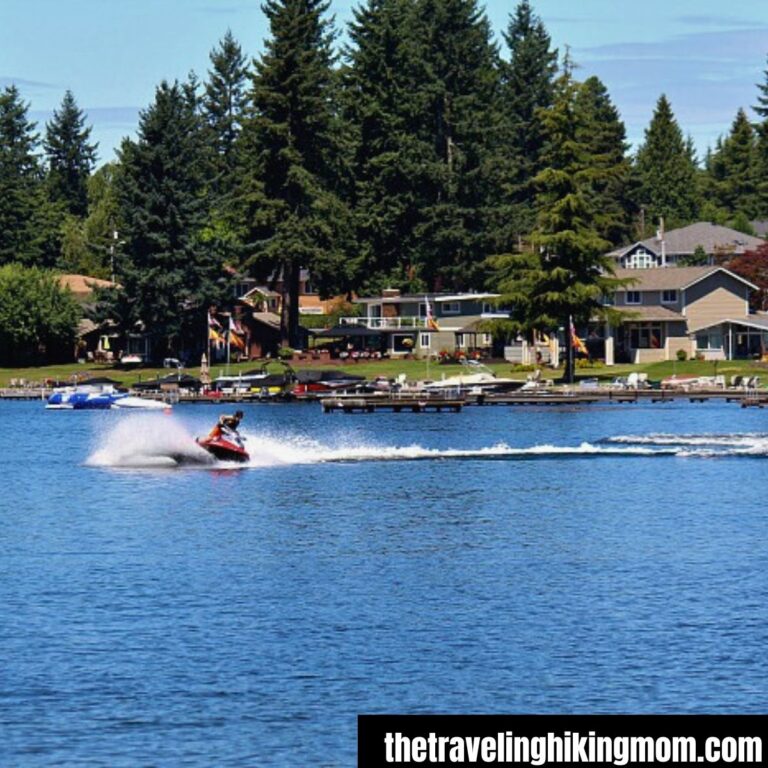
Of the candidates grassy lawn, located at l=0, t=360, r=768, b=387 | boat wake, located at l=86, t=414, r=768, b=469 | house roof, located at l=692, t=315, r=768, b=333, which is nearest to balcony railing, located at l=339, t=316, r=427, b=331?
grassy lawn, located at l=0, t=360, r=768, b=387

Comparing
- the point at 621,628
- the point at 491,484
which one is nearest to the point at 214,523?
the point at 491,484

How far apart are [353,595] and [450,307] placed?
129 metres

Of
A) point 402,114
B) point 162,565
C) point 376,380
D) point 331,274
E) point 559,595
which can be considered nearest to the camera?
point 559,595

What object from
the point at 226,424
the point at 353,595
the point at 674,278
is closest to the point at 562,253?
the point at 674,278

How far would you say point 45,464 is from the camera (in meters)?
95.5

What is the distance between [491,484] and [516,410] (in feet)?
172

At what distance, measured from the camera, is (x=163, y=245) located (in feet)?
547

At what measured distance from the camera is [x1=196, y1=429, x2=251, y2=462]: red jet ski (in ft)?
279

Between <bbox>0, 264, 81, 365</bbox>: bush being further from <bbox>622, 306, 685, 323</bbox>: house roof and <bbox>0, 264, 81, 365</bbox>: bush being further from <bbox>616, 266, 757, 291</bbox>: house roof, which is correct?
<bbox>622, 306, 685, 323</bbox>: house roof

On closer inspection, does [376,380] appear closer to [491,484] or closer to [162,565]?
[491,484]

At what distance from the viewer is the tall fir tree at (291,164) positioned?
550ft

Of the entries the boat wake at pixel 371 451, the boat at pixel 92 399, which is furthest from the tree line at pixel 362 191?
the boat wake at pixel 371 451

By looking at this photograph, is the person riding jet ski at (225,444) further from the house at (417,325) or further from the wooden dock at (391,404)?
the house at (417,325)

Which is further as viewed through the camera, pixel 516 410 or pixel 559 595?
pixel 516 410
